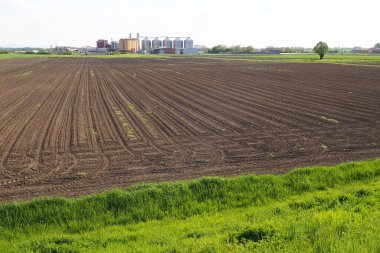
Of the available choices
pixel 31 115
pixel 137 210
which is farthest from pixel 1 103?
pixel 137 210

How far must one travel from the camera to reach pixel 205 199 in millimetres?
9438

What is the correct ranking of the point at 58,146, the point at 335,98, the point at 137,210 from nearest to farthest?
the point at 137,210, the point at 58,146, the point at 335,98

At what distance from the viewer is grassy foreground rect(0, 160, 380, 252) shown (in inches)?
261

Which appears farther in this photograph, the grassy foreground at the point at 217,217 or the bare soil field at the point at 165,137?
the bare soil field at the point at 165,137

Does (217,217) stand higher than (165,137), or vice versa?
(165,137)

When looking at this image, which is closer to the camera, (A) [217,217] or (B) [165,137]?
(A) [217,217]

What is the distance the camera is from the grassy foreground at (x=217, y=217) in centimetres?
662

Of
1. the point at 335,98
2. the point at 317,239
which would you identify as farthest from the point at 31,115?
the point at 335,98

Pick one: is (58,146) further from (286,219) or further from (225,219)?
(286,219)

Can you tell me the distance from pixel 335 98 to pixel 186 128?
47.8ft

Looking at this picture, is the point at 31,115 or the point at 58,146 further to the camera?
the point at 31,115

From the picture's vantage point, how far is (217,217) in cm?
848

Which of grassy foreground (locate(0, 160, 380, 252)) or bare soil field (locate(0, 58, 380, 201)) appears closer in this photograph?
grassy foreground (locate(0, 160, 380, 252))

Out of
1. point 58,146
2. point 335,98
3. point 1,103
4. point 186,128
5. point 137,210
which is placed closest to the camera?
point 137,210
